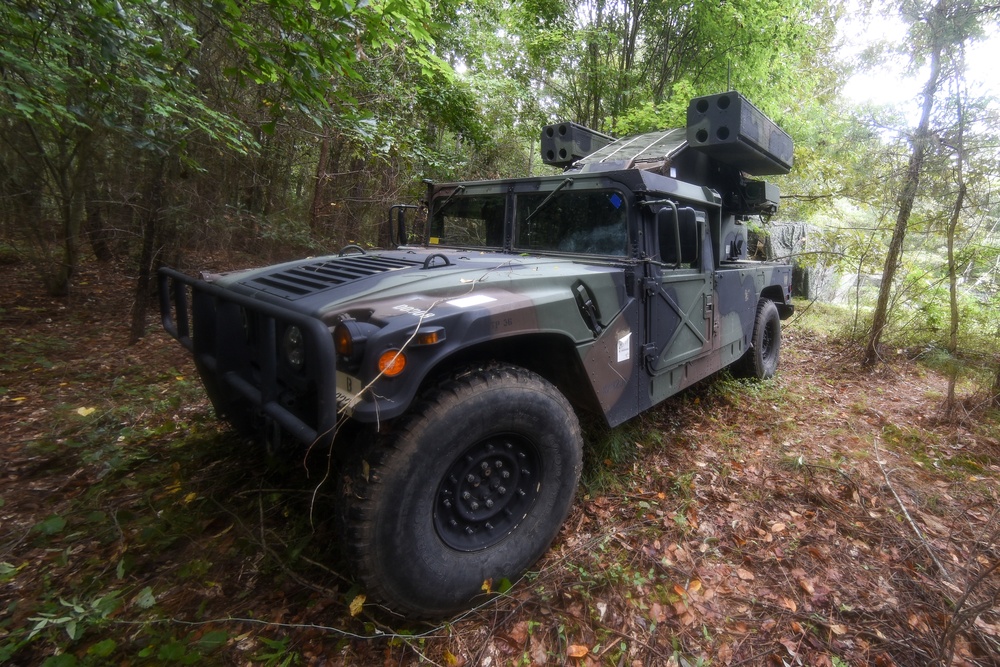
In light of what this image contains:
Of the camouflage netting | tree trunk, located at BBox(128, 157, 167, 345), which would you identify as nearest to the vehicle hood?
tree trunk, located at BBox(128, 157, 167, 345)

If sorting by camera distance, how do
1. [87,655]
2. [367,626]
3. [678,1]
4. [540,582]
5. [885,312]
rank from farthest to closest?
[678,1] < [885,312] < [540,582] < [367,626] < [87,655]

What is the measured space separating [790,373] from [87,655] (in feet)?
21.1

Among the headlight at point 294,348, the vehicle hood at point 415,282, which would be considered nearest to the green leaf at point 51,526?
the vehicle hood at point 415,282

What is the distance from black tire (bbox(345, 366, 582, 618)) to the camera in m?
1.83

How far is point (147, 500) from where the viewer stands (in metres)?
2.70

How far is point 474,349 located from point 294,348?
794 mm

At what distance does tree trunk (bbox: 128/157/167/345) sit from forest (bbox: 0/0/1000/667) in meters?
0.04

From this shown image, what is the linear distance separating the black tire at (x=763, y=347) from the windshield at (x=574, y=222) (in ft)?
8.58

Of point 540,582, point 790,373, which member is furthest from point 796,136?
point 540,582

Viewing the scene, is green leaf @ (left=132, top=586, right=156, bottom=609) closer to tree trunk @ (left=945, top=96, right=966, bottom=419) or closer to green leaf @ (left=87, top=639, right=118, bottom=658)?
green leaf @ (left=87, top=639, right=118, bottom=658)

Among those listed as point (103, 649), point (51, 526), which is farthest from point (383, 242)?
point (103, 649)

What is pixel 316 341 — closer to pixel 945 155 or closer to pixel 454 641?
pixel 454 641

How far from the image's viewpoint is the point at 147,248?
5.36 metres

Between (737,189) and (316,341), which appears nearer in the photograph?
(316,341)
